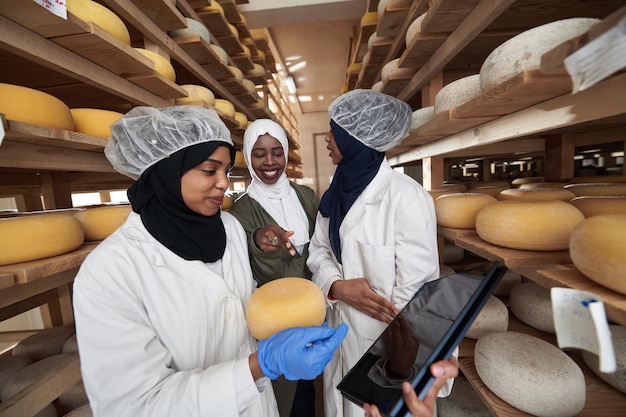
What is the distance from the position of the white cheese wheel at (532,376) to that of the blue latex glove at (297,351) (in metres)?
0.71

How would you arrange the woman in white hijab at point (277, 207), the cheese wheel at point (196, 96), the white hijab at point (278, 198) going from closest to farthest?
the woman in white hijab at point (277, 207)
the white hijab at point (278, 198)
the cheese wheel at point (196, 96)

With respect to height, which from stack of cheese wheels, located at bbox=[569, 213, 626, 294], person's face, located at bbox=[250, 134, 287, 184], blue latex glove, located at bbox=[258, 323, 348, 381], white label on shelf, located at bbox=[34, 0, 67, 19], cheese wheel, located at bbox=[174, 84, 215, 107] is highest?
cheese wheel, located at bbox=[174, 84, 215, 107]

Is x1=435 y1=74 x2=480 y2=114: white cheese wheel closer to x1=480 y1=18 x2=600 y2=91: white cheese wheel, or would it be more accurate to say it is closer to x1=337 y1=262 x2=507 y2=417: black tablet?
x1=480 y1=18 x2=600 y2=91: white cheese wheel

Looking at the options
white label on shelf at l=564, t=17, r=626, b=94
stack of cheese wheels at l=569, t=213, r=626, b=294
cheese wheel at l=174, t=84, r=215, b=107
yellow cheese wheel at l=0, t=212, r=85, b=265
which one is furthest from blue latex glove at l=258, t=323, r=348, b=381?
cheese wheel at l=174, t=84, r=215, b=107

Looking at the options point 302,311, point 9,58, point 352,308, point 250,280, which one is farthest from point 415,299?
point 9,58

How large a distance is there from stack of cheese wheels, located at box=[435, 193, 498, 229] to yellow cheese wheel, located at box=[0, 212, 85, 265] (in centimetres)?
160

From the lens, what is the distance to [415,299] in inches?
34.2

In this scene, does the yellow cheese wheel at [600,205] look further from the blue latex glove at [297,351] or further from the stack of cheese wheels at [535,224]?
the blue latex glove at [297,351]

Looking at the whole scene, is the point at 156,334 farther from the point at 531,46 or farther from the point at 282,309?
the point at 531,46

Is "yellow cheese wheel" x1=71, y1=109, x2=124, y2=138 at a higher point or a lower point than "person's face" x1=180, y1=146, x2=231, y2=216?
higher

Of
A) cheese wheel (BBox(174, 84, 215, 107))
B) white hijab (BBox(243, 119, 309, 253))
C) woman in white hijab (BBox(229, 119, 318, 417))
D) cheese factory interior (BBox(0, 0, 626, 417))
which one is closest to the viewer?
cheese factory interior (BBox(0, 0, 626, 417))

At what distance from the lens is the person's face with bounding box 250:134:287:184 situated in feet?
5.48

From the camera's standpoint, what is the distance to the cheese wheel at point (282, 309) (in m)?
0.77

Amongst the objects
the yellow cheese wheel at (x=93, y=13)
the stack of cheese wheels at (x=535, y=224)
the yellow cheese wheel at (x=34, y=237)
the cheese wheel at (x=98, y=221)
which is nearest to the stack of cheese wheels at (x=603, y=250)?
the stack of cheese wheels at (x=535, y=224)
